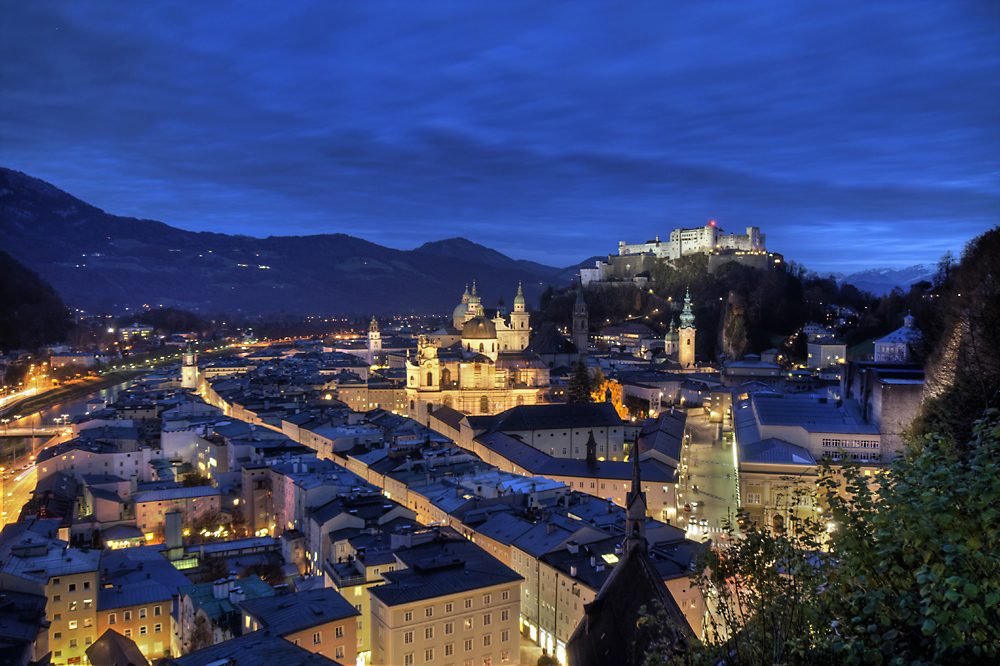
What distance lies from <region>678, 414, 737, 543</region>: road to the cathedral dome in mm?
17685

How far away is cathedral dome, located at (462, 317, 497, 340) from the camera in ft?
180

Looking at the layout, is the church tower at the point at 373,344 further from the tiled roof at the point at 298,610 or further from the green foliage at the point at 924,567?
the green foliage at the point at 924,567

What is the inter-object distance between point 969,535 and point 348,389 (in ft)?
179

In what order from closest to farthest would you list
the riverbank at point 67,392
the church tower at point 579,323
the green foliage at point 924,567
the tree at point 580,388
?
the green foliage at point 924,567
the tree at point 580,388
the riverbank at point 67,392
the church tower at point 579,323

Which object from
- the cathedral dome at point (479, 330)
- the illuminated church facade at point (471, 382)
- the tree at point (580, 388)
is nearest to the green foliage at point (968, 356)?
the tree at point (580, 388)

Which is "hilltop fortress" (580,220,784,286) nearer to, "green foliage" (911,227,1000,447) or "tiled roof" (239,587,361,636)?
"green foliage" (911,227,1000,447)

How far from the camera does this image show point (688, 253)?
265 ft

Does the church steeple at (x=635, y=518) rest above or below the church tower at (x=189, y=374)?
above

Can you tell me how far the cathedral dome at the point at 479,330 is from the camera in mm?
54750

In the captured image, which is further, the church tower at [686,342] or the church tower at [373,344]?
the church tower at [373,344]

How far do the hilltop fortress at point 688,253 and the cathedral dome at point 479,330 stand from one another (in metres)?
29.1

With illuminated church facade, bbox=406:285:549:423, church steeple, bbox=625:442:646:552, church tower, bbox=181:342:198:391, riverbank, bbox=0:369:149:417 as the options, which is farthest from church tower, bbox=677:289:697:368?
church steeple, bbox=625:442:646:552

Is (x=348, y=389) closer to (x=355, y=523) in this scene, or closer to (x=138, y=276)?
(x=355, y=523)

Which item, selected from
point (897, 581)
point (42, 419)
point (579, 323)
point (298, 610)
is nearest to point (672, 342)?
point (579, 323)
